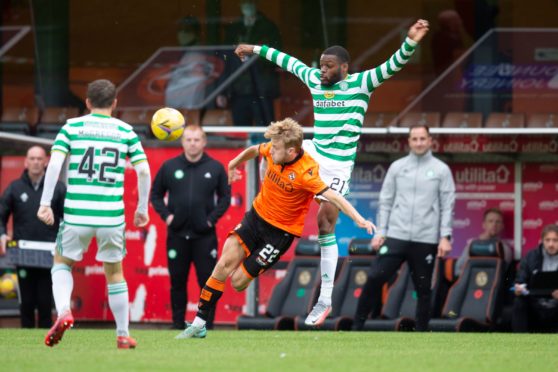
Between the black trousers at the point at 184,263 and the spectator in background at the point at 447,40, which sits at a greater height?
the spectator in background at the point at 447,40

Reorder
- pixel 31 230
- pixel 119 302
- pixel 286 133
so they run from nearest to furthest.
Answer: pixel 119 302 < pixel 286 133 < pixel 31 230

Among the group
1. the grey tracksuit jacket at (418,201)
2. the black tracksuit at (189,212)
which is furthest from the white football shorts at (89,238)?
the grey tracksuit jacket at (418,201)

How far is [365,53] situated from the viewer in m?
16.8

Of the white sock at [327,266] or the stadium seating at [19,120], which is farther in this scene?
the stadium seating at [19,120]

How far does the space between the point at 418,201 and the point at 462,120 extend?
6.91 feet

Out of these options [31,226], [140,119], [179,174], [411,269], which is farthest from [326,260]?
[140,119]

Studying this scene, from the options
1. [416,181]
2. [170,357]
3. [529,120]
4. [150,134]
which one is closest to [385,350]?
[170,357]

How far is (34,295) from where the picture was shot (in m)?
15.1

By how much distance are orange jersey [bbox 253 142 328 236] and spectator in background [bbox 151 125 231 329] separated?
10.8 ft

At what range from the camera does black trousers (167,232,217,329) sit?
48.9ft

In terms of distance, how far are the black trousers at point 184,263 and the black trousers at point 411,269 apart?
66.8 inches

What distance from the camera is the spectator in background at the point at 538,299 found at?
14.8 m

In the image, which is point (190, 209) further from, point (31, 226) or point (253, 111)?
point (253, 111)

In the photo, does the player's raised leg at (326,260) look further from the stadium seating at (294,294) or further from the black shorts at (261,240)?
the stadium seating at (294,294)
